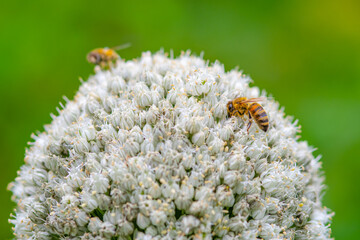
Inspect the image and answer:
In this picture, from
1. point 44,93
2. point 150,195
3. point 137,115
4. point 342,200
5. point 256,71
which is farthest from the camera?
point 256,71

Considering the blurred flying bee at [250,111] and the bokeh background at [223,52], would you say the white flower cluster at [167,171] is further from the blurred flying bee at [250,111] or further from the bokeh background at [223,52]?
the bokeh background at [223,52]

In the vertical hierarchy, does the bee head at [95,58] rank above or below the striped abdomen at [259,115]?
above

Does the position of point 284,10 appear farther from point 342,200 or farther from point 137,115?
point 137,115

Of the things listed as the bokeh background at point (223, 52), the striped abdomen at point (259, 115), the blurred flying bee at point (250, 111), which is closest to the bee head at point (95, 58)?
the bokeh background at point (223, 52)

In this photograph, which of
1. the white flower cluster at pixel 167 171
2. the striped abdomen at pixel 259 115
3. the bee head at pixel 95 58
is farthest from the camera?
the bee head at pixel 95 58

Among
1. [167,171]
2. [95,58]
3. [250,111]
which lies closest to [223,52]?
[95,58]

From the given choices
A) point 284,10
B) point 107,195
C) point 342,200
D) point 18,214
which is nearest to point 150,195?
point 107,195

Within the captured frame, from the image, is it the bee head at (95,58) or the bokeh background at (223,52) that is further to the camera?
the bokeh background at (223,52)
